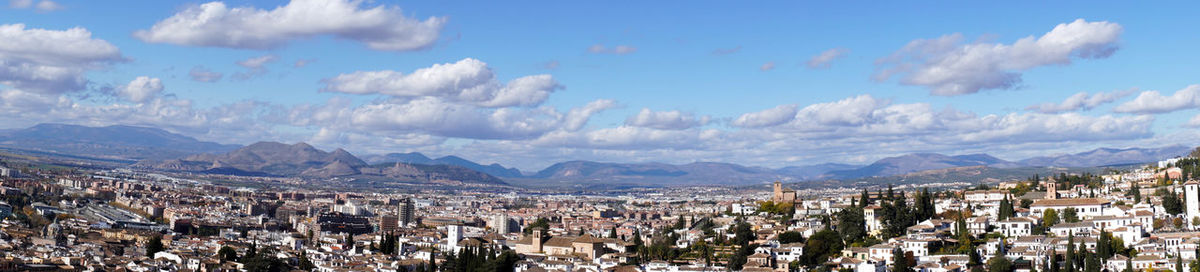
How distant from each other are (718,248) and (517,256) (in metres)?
11.0

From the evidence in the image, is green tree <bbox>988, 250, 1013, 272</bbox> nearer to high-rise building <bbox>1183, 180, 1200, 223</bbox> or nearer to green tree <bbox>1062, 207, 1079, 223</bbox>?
green tree <bbox>1062, 207, 1079, 223</bbox>

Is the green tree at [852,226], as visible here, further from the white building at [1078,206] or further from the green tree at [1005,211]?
the white building at [1078,206]

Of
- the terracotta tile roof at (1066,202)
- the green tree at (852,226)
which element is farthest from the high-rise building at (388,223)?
the terracotta tile roof at (1066,202)

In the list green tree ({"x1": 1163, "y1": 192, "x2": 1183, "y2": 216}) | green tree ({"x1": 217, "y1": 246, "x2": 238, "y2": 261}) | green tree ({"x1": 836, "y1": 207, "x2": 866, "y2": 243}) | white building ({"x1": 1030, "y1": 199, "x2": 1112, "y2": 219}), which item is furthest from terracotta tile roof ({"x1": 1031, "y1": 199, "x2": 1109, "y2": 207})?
green tree ({"x1": 217, "y1": 246, "x2": 238, "y2": 261})

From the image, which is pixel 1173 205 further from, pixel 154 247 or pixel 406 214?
pixel 406 214

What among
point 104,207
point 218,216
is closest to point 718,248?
point 218,216

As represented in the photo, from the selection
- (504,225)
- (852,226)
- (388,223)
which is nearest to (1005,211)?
(852,226)

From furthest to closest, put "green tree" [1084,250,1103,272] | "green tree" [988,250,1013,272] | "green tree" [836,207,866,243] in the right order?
"green tree" [836,207,866,243]
"green tree" [988,250,1013,272]
"green tree" [1084,250,1103,272]

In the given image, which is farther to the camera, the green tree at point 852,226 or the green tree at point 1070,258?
the green tree at point 852,226

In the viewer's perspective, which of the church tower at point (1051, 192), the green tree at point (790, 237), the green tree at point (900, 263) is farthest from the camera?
the church tower at point (1051, 192)

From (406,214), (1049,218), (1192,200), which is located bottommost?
(406,214)

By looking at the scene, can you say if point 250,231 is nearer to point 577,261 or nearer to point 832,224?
point 577,261

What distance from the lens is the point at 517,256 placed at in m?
60.9

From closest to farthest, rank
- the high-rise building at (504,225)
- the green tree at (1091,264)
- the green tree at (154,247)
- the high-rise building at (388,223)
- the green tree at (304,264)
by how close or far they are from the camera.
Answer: the green tree at (1091,264)
the green tree at (304,264)
the green tree at (154,247)
the high-rise building at (504,225)
the high-rise building at (388,223)
